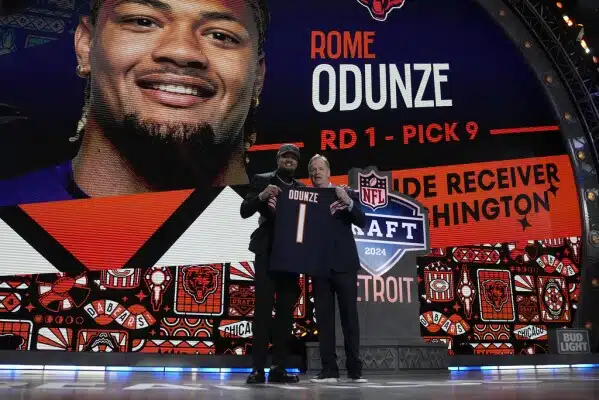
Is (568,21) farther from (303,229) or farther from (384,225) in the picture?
(303,229)

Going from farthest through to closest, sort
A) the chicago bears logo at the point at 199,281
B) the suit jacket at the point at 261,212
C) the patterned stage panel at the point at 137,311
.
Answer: the chicago bears logo at the point at 199,281 → the patterned stage panel at the point at 137,311 → the suit jacket at the point at 261,212

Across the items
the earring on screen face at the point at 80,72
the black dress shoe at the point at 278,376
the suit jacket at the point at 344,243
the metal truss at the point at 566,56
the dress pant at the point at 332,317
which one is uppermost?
the metal truss at the point at 566,56

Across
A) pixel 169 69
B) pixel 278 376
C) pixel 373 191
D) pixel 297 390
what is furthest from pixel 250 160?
pixel 297 390

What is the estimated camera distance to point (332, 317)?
2164mm

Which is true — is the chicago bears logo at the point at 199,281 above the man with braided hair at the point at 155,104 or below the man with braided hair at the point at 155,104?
below

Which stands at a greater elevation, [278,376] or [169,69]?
[169,69]

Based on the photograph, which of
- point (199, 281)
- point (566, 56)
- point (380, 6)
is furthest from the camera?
point (566, 56)

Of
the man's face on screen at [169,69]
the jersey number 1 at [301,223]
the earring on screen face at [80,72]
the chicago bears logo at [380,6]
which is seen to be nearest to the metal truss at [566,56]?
the chicago bears logo at [380,6]

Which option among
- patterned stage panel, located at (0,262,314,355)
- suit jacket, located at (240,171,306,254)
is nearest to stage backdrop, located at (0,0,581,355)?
patterned stage panel, located at (0,262,314,355)

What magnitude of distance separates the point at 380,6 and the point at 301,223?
4.36 metres

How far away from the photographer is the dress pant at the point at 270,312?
2014mm

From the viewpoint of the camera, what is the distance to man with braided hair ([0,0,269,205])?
4551 mm

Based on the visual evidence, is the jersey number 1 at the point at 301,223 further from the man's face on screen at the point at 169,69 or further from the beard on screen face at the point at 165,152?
the man's face on screen at the point at 169,69

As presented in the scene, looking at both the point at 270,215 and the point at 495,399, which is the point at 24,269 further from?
the point at 495,399
